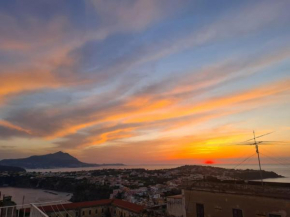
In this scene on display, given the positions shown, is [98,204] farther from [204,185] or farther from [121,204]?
[204,185]

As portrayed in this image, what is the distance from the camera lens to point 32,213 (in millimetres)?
8195

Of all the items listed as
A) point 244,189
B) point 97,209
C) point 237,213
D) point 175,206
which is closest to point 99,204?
point 97,209

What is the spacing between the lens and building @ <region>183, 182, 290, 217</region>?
1262 cm

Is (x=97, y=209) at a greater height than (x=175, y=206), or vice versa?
(x=175, y=206)

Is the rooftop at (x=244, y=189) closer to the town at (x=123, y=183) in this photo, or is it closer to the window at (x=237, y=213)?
the window at (x=237, y=213)

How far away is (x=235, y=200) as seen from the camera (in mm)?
14562

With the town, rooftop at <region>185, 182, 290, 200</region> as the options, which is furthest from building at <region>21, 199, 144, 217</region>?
the town

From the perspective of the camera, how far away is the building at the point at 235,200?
1262 cm

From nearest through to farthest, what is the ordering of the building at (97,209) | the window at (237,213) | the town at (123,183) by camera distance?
1. the window at (237,213)
2. the building at (97,209)
3. the town at (123,183)

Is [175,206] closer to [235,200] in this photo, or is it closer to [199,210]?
[199,210]

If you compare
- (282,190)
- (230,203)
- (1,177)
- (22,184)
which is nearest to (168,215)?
(230,203)

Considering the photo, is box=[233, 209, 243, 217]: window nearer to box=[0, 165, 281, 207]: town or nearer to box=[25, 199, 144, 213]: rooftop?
box=[25, 199, 144, 213]: rooftop

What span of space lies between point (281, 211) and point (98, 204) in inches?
1111

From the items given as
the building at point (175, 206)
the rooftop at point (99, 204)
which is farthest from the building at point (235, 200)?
the rooftop at point (99, 204)
